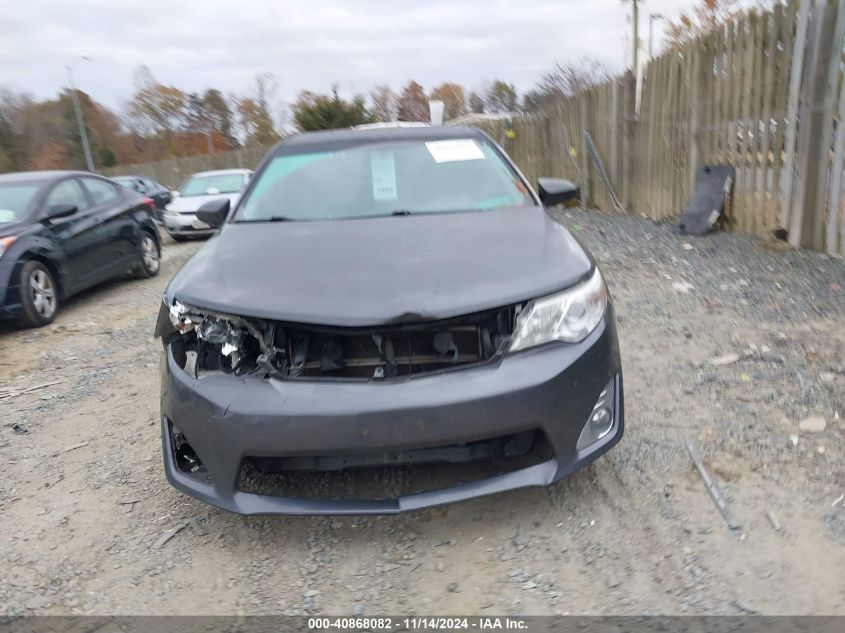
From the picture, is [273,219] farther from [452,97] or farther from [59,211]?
[452,97]

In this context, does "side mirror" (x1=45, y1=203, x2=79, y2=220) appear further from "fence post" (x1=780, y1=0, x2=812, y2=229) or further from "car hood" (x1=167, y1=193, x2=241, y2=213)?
"fence post" (x1=780, y1=0, x2=812, y2=229)

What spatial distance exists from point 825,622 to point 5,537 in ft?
10.2

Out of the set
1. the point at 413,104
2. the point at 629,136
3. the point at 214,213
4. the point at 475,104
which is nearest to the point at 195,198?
the point at 629,136

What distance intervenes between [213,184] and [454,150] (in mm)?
10351

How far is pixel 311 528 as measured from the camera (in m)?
2.72

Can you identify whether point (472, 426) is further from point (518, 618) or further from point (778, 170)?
point (778, 170)

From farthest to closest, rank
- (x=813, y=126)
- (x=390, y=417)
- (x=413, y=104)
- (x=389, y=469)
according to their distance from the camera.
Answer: (x=413, y=104) → (x=813, y=126) → (x=389, y=469) → (x=390, y=417)

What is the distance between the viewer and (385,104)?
149 ft

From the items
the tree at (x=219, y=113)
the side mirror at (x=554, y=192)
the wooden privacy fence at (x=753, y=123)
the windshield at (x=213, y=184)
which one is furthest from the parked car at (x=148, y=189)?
the tree at (x=219, y=113)

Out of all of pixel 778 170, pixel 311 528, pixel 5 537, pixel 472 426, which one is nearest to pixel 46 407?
pixel 5 537

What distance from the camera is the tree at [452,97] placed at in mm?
49059

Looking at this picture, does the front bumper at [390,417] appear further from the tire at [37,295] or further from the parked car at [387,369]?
the tire at [37,295]

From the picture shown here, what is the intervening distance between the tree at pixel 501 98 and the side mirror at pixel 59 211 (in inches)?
1079

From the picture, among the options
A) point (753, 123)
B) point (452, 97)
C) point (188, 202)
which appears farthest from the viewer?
point (452, 97)
